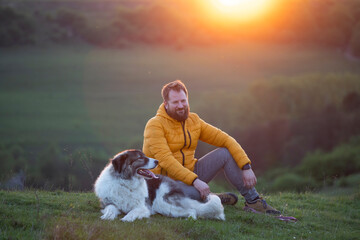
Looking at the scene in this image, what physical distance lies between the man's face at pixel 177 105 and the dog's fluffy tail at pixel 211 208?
1.39 m

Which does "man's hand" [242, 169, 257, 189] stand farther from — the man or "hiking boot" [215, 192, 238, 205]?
"hiking boot" [215, 192, 238, 205]

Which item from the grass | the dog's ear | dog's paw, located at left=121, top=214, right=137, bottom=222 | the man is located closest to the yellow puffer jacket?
the man

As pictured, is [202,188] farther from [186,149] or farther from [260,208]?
[260,208]

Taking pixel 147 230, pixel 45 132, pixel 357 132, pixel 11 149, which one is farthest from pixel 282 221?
pixel 45 132

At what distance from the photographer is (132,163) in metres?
5.33

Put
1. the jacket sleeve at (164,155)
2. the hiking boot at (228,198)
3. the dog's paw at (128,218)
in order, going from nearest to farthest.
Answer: the dog's paw at (128,218) < the jacket sleeve at (164,155) < the hiking boot at (228,198)

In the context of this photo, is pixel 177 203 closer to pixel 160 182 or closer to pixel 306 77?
pixel 160 182

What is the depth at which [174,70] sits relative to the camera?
4800cm

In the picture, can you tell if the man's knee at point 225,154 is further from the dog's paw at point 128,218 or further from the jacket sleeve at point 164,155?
the dog's paw at point 128,218

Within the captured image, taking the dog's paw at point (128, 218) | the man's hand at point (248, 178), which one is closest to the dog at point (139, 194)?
the dog's paw at point (128, 218)

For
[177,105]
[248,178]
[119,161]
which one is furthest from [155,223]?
[177,105]

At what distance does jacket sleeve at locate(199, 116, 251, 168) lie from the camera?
19.6 feet

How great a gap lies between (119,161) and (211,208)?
156 cm

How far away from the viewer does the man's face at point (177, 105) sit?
229 inches
